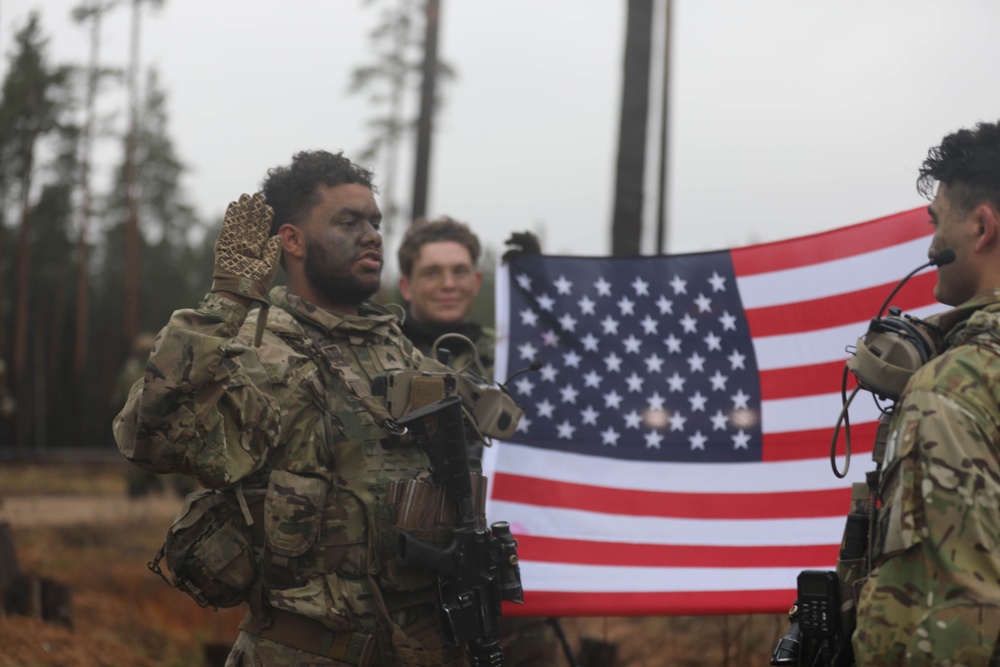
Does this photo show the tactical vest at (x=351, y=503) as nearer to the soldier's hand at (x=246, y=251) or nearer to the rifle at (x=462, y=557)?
the rifle at (x=462, y=557)

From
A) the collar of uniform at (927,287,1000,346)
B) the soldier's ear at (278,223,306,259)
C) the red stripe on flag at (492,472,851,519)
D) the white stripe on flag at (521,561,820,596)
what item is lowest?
the white stripe on flag at (521,561,820,596)

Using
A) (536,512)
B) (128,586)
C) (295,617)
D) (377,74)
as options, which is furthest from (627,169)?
(377,74)

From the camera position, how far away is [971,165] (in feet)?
9.49

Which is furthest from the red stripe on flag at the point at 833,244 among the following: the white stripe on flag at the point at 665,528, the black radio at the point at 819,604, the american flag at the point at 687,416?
the black radio at the point at 819,604

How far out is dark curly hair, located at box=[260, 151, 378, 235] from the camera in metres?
3.99

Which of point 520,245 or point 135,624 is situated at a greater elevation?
point 520,245

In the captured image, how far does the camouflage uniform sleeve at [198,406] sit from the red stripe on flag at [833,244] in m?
2.85

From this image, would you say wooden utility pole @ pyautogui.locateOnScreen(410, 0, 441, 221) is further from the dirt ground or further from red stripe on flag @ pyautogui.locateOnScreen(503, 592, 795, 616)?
red stripe on flag @ pyautogui.locateOnScreen(503, 592, 795, 616)

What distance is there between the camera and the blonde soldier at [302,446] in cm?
323

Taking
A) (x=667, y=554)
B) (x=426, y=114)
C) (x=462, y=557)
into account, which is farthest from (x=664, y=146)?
(x=462, y=557)

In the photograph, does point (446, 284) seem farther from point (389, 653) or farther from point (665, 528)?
point (389, 653)

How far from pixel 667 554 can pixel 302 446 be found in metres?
2.16

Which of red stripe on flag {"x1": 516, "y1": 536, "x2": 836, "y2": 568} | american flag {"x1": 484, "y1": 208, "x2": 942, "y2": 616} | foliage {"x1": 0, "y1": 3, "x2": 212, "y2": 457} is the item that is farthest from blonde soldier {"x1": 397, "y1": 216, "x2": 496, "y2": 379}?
foliage {"x1": 0, "y1": 3, "x2": 212, "y2": 457}

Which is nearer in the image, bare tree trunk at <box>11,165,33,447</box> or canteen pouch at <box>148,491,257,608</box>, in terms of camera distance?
canteen pouch at <box>148,491,257,608</box>
